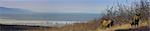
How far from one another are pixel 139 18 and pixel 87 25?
6.47ft

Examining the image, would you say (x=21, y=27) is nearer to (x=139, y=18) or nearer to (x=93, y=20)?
(x=93, y=20)

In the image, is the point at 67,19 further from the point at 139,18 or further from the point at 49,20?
the point at 139,18

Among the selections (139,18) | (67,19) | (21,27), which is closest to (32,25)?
(21,27)

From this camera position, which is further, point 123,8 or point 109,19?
point 109,19

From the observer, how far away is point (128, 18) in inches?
507

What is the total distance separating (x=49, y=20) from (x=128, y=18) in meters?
3.28

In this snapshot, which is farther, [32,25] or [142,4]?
[142,4]

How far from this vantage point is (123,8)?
12.2 metres

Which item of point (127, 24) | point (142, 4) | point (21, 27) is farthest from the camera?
point (127, 24)

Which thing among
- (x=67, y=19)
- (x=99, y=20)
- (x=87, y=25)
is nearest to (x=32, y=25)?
(x=67, y=19)

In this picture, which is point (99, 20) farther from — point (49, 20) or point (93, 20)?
point (49, 20)

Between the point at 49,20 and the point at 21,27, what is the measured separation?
78 cm

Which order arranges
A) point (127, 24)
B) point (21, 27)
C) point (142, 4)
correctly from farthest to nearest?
point (127, 24)
point (142, 4)
point (21, 27)

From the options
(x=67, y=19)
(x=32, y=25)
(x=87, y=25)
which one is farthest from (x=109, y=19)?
(x=32, y=25)
